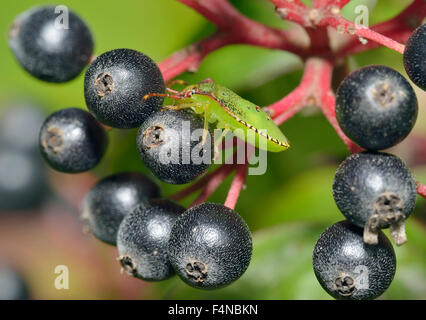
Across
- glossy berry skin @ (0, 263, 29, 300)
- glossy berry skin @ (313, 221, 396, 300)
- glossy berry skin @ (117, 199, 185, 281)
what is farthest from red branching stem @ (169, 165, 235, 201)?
glossy berry skin @ (0, 263, 29, 300)

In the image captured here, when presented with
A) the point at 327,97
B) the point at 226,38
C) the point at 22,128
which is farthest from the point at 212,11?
the point at 22,128

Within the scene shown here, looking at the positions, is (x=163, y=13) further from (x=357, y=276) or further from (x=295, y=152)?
(x=357, y=276)

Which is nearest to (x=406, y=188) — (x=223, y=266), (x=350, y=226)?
(x=350, y=226)

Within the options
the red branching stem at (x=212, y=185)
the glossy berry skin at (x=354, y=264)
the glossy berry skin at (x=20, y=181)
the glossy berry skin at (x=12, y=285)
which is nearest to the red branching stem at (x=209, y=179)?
the red branching stem at (x=212, y=185)

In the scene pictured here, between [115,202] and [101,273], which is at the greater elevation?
[115,202]

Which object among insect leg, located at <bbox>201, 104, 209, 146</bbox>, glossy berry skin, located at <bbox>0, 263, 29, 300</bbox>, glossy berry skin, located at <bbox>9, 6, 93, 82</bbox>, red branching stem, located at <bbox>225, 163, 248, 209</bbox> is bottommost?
glossy berry skin, located at <bbox>0, 263, 29, 300</bbox>

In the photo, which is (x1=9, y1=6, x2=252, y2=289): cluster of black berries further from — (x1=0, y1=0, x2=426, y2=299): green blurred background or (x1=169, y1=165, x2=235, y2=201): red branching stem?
(x1=0, y1=0, x2=426, y2=299): green blurred background
